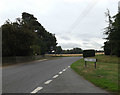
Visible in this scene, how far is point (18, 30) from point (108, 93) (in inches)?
1007

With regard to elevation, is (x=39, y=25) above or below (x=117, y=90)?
above

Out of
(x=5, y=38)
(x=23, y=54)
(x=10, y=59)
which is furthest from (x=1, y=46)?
(x=23, y=54)

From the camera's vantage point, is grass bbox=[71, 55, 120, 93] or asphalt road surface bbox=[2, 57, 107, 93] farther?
grass bbox=[71, 55, 120, 93]

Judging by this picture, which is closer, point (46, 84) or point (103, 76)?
point (46, 84)

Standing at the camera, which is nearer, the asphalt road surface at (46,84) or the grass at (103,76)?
the asphalt road surface at (46,84)

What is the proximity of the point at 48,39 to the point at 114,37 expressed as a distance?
1737 inches

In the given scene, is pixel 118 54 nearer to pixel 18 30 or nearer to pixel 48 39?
pixel 18 30

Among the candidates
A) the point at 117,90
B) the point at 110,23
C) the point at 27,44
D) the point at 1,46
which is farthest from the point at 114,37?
the point at 117,90

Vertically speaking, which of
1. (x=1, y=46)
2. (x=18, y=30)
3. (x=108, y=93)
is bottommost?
(x=108, y=93)

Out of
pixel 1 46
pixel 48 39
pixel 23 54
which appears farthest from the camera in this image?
pixel 48 39

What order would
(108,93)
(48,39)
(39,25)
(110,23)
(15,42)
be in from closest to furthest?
(108,93) < (15,42) < (110,23) < (39,25) < (48,39)

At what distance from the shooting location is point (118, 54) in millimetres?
34625

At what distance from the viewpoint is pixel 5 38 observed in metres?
25.6

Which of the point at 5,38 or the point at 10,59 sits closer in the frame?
the point at 5,38
